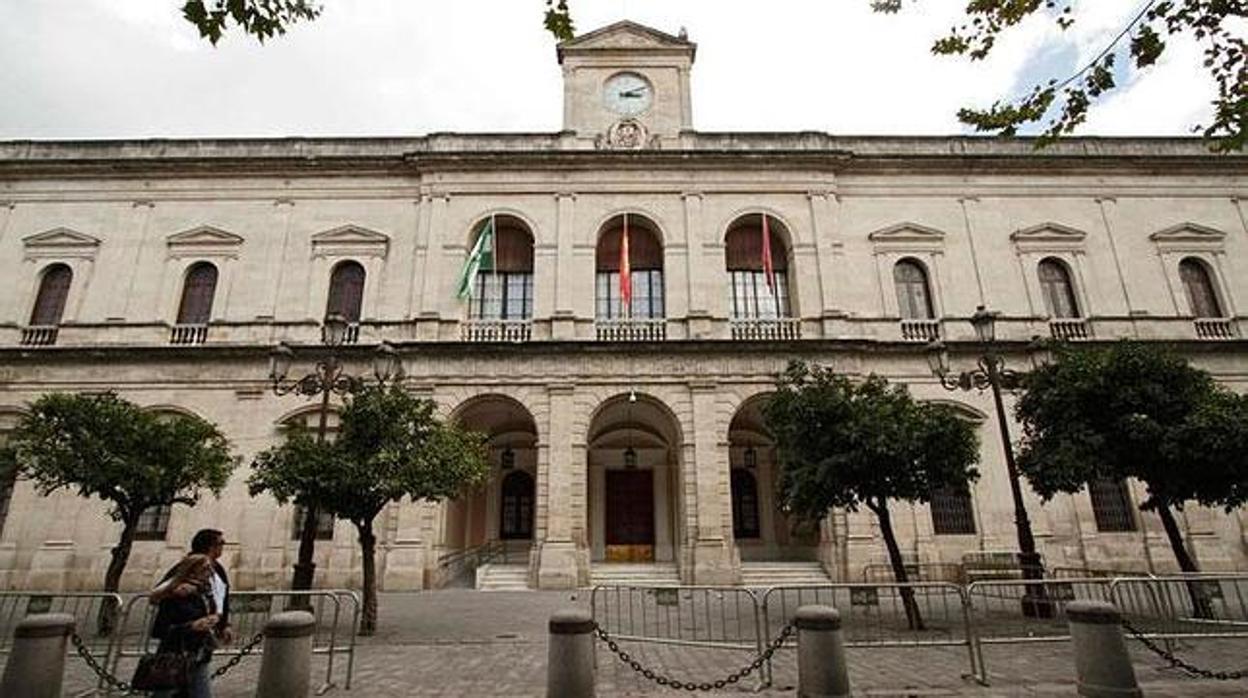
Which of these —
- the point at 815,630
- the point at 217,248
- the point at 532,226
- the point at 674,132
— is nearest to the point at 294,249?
the point at 217,248

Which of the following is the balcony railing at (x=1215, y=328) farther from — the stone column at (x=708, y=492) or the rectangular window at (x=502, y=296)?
the rectangular window at (x=502, y=296)

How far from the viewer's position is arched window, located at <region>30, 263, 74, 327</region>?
1777 cm

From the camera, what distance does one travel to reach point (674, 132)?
63.2 feet

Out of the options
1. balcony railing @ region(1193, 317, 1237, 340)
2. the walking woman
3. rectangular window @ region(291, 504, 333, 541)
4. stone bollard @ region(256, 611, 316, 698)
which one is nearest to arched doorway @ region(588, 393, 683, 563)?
rectangular window @ region(291, 504, 333, 541)

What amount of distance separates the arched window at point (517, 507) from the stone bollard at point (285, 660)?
14724 millimetres

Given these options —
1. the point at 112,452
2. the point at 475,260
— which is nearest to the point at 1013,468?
the point at 475,260

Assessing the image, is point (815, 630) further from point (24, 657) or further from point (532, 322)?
point (532, 322)

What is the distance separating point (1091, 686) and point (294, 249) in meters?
19.8

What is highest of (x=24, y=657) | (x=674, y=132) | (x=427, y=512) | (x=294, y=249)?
(x=674, y=132)

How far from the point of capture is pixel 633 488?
64.4ft

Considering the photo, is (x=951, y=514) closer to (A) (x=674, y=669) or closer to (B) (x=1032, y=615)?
(B) (x=1032, y=615)

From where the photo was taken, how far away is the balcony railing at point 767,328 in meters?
17.1

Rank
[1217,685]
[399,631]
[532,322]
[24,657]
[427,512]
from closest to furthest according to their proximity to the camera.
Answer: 1. [24,657]
2. [1217,685]
3. [399,631]
4. [427,512]
5. [532,322]

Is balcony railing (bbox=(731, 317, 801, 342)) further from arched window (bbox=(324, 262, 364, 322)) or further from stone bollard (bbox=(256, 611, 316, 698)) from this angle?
stone bollard (bbox=(256, 611, 316, 698))
